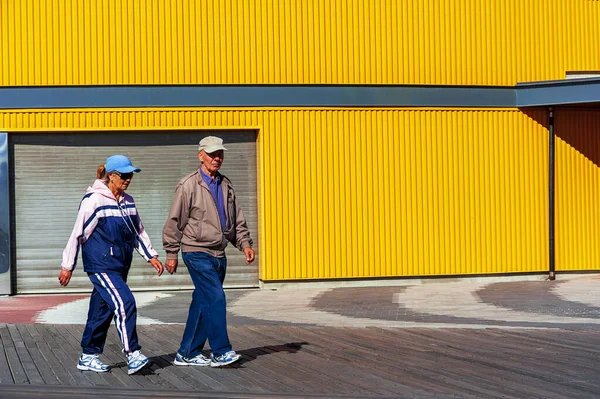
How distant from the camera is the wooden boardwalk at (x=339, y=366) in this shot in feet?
26.9

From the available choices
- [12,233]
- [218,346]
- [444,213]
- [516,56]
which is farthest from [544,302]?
[12,233]

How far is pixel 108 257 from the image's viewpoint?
29.8 ft

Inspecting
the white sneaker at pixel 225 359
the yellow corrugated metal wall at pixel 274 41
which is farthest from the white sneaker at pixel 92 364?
the yellow corrugated metal wall at pixel 274 41

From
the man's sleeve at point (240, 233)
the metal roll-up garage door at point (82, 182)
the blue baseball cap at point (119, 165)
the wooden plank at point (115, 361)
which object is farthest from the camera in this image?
the metal roll-up garage door at point (82, 182)

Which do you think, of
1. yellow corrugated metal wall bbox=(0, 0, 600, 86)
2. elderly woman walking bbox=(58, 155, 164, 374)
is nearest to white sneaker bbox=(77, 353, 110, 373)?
elderly woman walking bbox=(58, 155, 164, 374)

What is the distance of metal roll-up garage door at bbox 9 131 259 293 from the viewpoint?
1806 centimetres

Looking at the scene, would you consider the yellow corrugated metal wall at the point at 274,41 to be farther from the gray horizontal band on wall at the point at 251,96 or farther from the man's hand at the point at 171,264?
the man's hand at the point at 171,264

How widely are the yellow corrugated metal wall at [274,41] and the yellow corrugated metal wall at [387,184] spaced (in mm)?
615

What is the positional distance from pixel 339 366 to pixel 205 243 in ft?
5.13

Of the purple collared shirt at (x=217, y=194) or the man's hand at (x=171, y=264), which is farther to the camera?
the purple collared shirt at (x=217, y=194)

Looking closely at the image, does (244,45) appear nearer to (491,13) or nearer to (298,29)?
(298,29)

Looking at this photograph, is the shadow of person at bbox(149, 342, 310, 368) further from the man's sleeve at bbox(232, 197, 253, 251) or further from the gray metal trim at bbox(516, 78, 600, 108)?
the gray metal trim at bbox(516, 78, 600, 108)

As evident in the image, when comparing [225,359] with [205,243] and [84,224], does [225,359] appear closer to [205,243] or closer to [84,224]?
[205,243]

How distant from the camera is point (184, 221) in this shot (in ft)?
31.0
